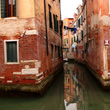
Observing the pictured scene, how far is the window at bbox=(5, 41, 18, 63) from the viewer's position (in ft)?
23.2

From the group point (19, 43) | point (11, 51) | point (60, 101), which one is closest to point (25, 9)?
point (19, 43)

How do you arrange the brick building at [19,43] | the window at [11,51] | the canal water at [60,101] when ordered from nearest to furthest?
the canal water at [60,101] → the brick building at [19,43] → the window at [11,51]

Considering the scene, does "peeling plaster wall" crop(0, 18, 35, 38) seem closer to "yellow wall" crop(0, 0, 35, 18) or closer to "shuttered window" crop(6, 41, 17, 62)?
"yellow wall" crop(0, 0, 35, 18)

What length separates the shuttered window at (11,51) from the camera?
7070 mm

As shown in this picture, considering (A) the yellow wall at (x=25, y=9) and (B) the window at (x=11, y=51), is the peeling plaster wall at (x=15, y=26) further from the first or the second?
(B) the window at (x=11, y=51)

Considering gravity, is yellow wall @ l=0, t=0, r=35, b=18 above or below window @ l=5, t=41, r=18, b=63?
above

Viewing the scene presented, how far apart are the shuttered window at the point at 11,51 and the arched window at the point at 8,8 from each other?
4.58 feet

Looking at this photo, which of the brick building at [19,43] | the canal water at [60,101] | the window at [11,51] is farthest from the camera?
the window at [11,51]

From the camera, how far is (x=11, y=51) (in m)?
7.11

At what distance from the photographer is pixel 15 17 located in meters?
6.98

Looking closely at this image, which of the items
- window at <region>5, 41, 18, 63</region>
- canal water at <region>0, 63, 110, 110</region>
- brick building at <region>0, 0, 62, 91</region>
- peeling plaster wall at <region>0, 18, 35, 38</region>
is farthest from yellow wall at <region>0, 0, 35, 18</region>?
canal water at <region>0, 63, 110, 110</region>

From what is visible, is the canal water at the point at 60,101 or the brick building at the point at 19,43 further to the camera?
the brick building at the point at 19,43

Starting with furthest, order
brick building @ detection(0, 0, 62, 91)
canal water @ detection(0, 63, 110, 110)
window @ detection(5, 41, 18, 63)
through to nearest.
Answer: window @ detection(5, 41, 18, 63) → brick building @ detection(0, 0, 62, 91) → canal water @ detection(0, 63, 110, 110)

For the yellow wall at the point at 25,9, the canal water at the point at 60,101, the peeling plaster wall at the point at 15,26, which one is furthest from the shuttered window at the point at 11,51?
the canal water at the point at 60,101
